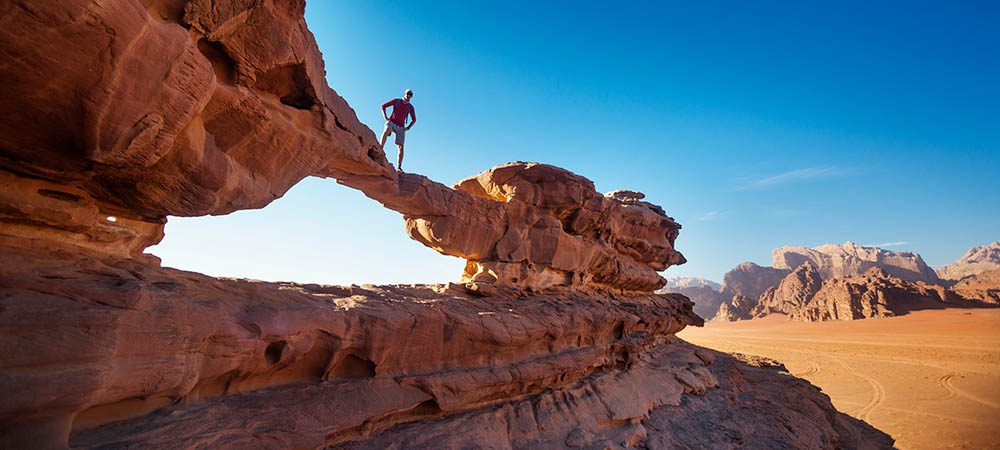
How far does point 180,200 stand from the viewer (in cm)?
470

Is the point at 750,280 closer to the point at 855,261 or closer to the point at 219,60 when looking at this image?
the point at 855,261

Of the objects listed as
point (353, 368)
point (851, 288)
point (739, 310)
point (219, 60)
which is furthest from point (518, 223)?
point (739, 310)

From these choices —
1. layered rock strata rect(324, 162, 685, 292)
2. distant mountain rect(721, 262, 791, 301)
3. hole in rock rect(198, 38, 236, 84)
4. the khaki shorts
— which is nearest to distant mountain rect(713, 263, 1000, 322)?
distant mountain rect(721, 262, 791, 301)

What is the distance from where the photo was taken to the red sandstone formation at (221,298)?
312 cm

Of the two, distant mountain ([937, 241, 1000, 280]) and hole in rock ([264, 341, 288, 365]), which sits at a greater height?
distant mountain ([937, 241, 1000, 280])

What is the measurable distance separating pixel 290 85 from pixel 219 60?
0.99 m

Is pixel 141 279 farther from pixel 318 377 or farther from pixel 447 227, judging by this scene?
pixel 447 227

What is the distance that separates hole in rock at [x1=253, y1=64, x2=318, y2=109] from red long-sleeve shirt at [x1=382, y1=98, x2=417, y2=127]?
291 centimetres

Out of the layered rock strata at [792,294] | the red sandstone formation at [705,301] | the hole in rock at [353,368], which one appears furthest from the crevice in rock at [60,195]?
the red sandstone formation at [705,301]

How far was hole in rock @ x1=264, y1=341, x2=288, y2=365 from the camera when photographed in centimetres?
490

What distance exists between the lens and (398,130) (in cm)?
845

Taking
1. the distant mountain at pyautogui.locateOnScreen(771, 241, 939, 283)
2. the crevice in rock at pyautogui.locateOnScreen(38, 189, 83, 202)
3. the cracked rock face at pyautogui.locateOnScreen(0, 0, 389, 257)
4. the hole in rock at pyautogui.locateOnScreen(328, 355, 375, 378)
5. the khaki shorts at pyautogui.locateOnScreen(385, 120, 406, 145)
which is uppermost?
the distant mountain at pyautogui.locateOnScreen(771, 241, 939, 283)

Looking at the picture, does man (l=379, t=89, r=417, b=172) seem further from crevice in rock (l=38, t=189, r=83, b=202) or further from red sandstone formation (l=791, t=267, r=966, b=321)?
red sandstone formation (l=791, t=267, r=966, b=321)

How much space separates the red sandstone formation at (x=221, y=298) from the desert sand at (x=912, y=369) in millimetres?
10991
